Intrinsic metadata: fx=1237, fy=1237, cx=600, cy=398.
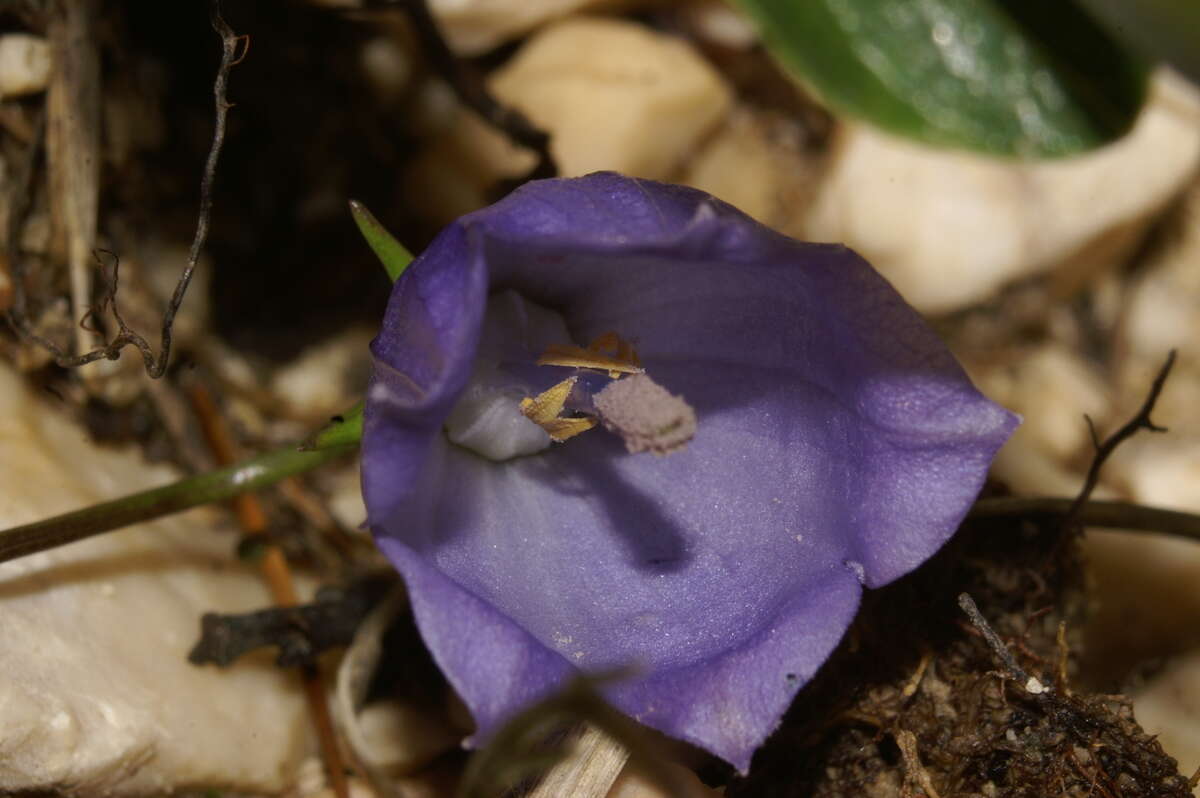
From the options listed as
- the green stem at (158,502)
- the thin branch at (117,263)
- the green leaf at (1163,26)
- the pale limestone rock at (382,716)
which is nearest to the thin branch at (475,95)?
the thin branch at (117,263)

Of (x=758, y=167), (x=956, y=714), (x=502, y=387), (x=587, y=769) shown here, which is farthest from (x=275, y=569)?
(x=758, y=167)

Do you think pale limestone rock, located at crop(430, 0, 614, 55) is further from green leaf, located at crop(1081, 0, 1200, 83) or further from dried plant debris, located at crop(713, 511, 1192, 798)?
dried plant debris, located at crop(713, 511, 1192, 798)

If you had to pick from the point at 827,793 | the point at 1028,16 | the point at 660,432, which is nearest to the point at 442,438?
the point at 660,432

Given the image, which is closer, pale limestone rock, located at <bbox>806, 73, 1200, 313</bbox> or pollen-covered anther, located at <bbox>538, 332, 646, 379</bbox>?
pollen-covered anther, located at <bbox>538, 332, 646, 379</bbox>

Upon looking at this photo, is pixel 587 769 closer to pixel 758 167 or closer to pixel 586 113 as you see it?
pixel 586 113

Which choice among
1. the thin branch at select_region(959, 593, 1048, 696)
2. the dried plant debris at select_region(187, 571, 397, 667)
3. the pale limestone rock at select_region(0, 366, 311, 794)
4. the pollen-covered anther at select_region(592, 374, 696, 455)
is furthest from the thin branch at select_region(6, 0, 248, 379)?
the thin branch at select_region(959, 593, 1048, 696)

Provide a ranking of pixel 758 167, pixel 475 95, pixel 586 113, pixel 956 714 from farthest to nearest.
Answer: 1. pixel 758 167
2. pixel 586 113
3. pixel 475 95
4. pixel 956 714

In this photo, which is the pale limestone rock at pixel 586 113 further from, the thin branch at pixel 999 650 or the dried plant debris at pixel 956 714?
the thin branch at pixel 999 650

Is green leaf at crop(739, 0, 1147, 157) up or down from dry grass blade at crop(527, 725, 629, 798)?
up
